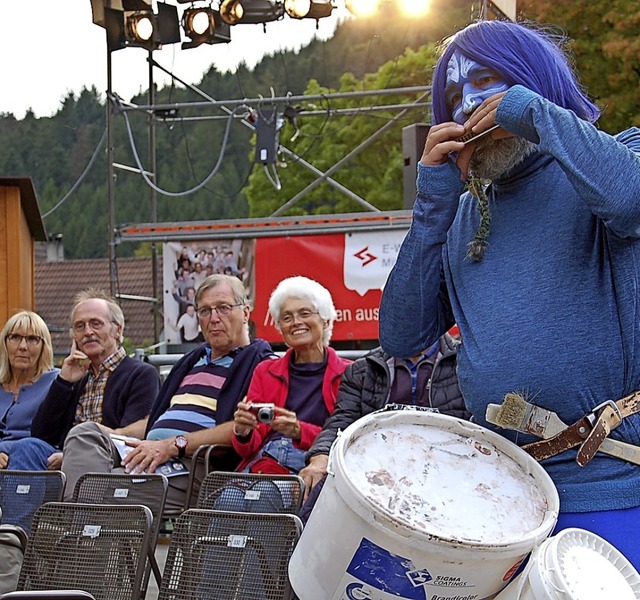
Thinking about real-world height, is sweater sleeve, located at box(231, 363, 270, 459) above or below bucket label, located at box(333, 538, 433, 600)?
below

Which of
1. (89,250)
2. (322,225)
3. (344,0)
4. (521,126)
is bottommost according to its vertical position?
(89,250)

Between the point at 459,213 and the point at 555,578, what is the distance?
768 mm

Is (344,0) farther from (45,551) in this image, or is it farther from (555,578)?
(555,578)

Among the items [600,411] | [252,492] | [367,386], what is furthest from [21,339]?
[600,411]

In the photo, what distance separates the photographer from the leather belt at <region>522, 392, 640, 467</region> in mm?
1616

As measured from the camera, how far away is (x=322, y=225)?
780 centimetres

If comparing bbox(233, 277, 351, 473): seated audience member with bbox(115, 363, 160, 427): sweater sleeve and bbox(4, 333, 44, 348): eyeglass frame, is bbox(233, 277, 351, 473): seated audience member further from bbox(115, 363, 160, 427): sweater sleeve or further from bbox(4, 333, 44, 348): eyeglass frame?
bbox(4, 333, 44, 348): eyeglass frame

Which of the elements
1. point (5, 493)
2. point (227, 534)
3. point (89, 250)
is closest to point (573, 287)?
point (227, 534)

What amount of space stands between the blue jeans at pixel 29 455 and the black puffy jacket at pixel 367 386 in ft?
5.21

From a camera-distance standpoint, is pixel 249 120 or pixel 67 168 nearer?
pixel 249 120

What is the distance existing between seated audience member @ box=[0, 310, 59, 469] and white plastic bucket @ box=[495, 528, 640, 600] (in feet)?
13.8

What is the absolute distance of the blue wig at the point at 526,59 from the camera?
1.74 m

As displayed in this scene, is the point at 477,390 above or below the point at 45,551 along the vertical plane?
above

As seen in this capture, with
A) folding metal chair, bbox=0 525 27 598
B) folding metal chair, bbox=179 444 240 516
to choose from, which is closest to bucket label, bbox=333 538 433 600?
folding metal chair, bbox=0 525 27 598
